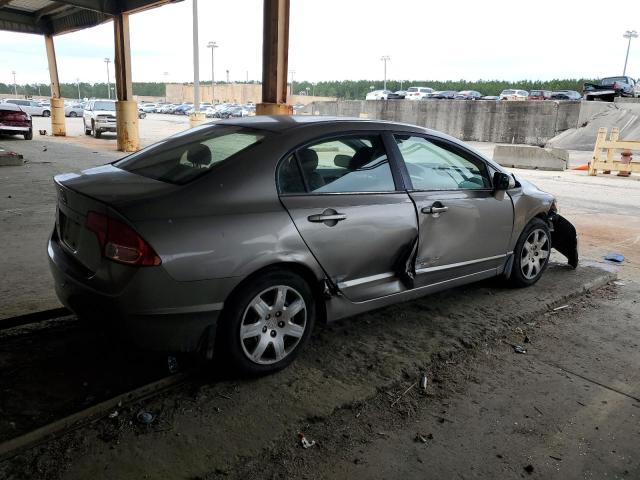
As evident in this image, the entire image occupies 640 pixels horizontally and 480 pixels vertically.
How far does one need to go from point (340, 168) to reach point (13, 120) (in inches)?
810

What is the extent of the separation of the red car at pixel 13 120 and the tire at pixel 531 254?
20551 millimetres

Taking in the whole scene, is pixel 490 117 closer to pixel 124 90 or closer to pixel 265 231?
pixel 124 90

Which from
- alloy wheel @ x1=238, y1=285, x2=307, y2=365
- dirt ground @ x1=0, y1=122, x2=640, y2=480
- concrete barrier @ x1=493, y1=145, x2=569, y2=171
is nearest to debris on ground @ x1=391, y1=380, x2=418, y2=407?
dirt ground @ x1=0, y1=122, x2=640, y2=480

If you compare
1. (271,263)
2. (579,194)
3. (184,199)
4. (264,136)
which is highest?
(264,136)

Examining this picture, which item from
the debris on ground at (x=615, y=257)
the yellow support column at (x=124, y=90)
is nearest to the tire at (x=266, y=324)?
the debris on ground at (x=615, y=257)

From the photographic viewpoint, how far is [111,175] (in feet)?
10.8

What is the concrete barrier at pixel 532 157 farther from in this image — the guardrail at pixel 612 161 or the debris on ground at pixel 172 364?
the debris on ground at pixel 172 364

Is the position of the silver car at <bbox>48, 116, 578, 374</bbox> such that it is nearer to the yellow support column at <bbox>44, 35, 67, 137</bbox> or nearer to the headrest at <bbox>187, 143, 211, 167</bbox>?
the headrest at <bbox>187, 143, 211, 167</bbox>

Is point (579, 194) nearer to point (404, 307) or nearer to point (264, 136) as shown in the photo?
point (404, 307)

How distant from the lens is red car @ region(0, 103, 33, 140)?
773 inches

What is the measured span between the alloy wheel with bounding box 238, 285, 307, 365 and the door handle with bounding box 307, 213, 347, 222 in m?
0.44

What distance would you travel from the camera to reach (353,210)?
3.37 m

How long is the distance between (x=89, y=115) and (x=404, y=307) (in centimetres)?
2530

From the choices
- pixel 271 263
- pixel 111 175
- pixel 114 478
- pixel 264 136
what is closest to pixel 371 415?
pixel 271 263
